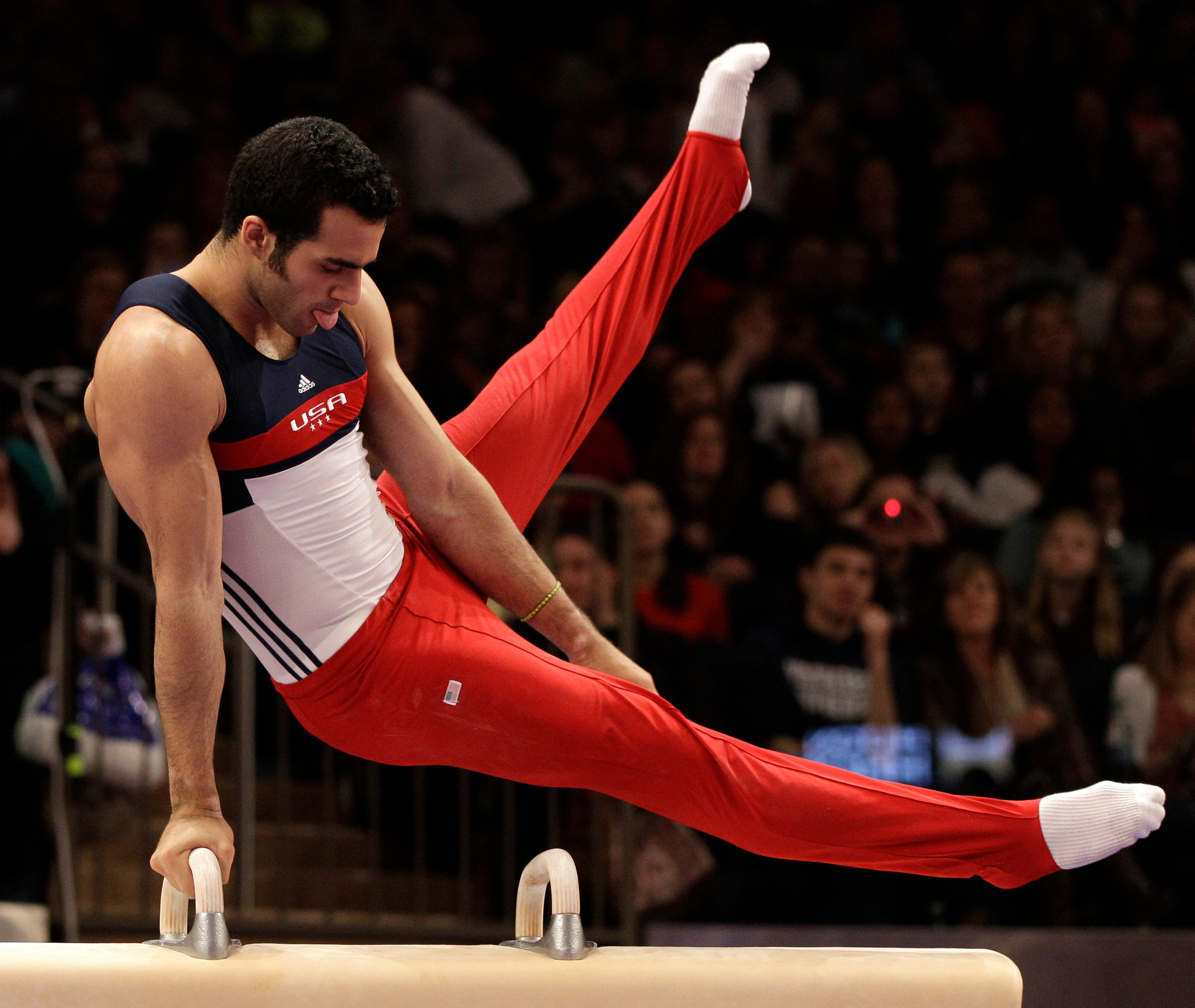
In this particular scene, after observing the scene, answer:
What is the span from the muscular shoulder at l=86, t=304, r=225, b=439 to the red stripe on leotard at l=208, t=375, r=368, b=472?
85 millimetres

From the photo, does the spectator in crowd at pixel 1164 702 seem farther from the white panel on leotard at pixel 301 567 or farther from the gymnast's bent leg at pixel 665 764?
the white panel on leotard at pixel 301 567

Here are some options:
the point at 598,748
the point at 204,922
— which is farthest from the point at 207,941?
the point at 598,748

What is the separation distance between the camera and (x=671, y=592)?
13.6ft

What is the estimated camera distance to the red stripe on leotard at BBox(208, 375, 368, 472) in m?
1.93

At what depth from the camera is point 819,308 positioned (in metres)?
5.50

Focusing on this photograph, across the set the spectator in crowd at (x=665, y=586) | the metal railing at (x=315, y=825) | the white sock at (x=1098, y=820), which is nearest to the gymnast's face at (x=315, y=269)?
the white sock at (x=1098, y=820)

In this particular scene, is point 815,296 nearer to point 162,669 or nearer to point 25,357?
point 25,357

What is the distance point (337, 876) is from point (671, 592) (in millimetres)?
1181

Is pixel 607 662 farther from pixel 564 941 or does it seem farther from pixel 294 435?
pixel 294 435

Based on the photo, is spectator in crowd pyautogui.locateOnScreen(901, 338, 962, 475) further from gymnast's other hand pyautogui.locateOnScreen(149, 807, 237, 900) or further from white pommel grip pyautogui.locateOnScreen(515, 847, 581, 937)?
gymnast's other hand pyautogui.locateOnScreen(149, 807, 237, 900)

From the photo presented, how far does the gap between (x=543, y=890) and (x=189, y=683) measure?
1.87ft

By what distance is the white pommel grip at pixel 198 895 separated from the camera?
1.78 meters

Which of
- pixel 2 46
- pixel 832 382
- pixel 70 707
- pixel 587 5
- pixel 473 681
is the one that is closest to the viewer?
pixel 473 681

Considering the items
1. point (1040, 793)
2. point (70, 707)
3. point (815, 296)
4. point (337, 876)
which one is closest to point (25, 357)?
point (70, 707)
